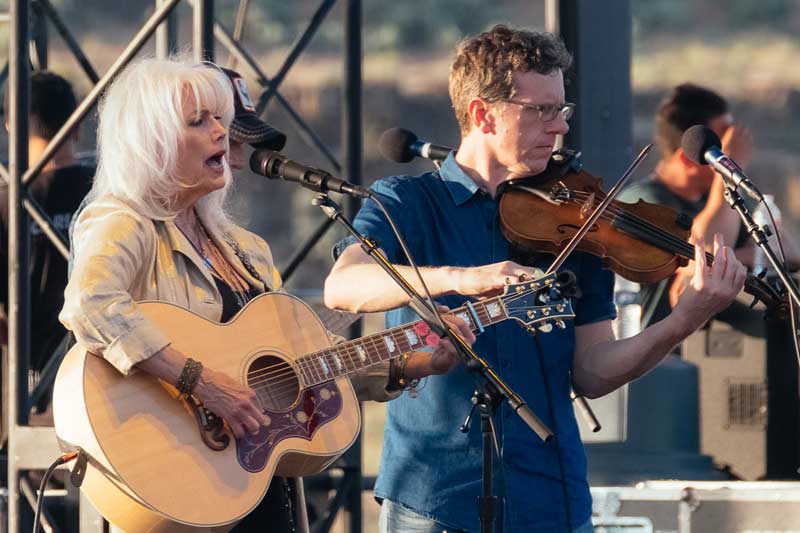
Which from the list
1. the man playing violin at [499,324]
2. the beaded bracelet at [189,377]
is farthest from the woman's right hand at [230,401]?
the man playing violin at [499,324]

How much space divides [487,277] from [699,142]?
0.79 metres

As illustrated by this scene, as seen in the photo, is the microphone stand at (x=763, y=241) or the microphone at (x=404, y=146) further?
the microphone at (x=404, y=146)

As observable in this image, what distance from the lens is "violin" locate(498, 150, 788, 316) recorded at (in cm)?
315

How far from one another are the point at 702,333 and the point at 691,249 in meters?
2.34

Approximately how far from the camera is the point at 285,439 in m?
3.12

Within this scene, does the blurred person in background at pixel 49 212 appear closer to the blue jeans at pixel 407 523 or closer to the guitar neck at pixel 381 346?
the guitar neck at pixel 381 346

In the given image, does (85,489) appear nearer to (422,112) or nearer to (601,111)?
(601,111)

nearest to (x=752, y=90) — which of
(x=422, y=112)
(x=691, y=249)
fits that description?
(x=422, y=112)

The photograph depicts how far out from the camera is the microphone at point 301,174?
118 inches

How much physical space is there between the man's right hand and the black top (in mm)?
3061

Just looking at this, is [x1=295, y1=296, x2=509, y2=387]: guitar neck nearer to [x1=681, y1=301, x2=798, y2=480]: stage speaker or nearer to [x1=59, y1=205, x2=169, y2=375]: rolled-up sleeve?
[x1=59, y1=205, x2=169, y2=375]: rolled-up sleeve

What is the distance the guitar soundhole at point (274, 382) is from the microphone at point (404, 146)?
711 mm

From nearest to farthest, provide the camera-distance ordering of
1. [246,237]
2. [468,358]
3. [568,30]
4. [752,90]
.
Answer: [468,358] < [246,237] < [568,30] < [752,90]

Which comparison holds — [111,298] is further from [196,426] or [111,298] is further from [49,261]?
[49,261]
